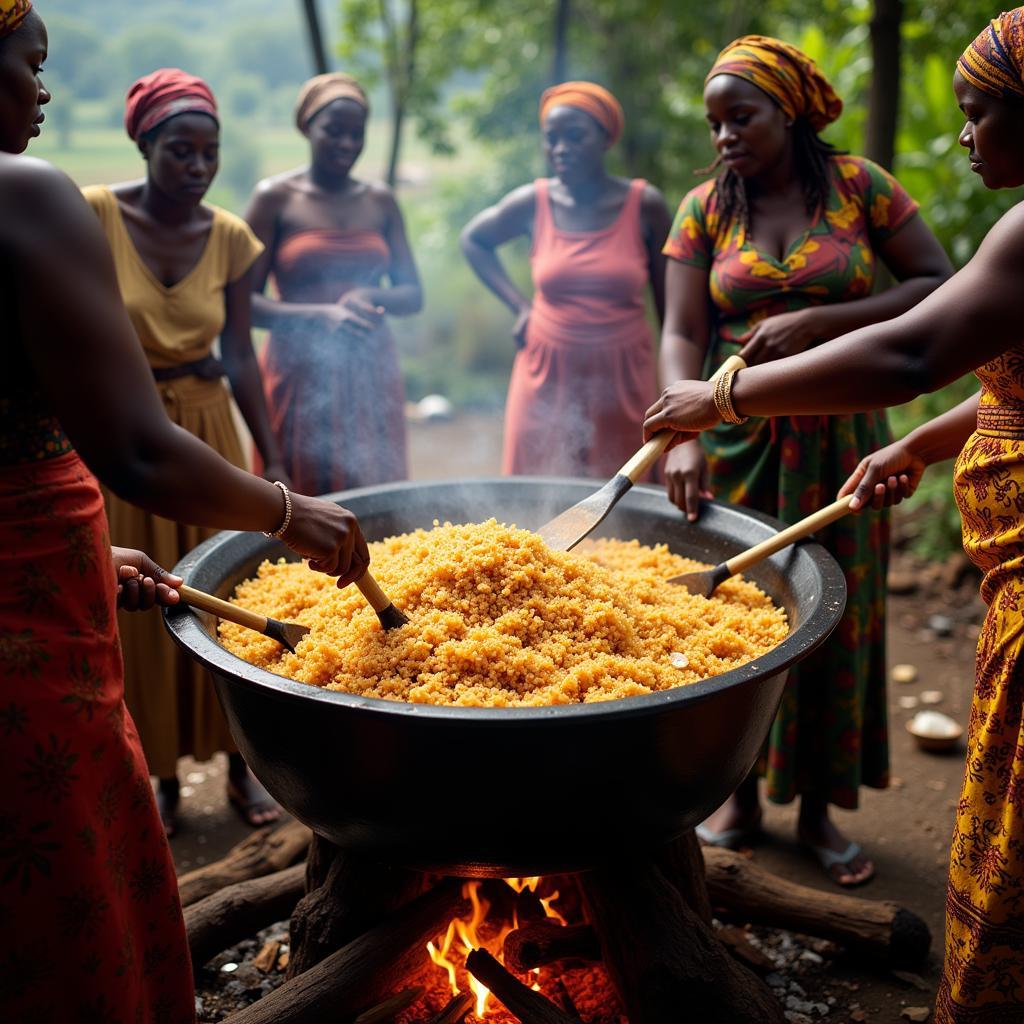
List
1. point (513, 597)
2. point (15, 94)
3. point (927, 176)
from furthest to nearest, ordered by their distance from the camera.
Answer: point (927, 176) → point (513, 597) → point (15, 94)

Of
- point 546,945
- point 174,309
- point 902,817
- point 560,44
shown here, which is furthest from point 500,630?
point 560,44

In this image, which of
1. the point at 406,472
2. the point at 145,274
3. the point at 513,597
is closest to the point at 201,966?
the point at 513,597

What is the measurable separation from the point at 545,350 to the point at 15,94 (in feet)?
10.2

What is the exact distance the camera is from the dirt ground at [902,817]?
105 inches

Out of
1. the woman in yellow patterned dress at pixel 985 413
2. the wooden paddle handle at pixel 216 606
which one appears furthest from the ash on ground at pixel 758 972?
the wooden paddle handle at pixel 216 606

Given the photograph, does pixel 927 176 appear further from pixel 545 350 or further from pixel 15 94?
pixel 15 94

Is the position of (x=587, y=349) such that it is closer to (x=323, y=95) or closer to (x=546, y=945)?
(x=323, y=95)

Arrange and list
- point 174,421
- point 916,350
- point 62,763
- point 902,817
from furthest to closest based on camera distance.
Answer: point 902,817
point 174,421
point 916,350
point 62,763

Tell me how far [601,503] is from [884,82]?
10.4 feet

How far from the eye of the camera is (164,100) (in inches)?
128

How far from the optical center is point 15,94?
1.43 metres

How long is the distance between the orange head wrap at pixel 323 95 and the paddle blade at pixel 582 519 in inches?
104

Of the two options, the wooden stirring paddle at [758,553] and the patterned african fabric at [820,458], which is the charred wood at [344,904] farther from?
the patterned african fabric at [820,458]

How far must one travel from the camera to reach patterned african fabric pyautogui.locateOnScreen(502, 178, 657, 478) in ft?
14.1
